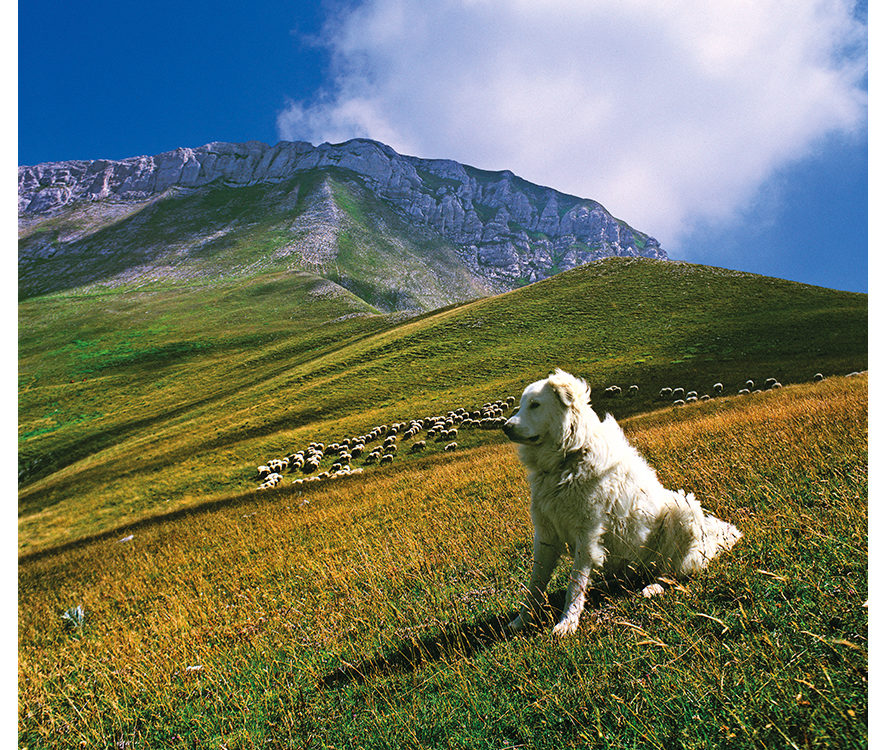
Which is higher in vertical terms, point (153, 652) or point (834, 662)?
point (834, 662)

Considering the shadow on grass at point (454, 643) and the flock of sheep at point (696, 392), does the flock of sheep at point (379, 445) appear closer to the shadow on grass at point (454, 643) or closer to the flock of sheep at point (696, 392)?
the flock of sheep at point (696, 392)

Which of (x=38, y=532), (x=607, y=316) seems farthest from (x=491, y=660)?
(x=607, y=316)

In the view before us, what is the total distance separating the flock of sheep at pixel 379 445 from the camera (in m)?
26.1

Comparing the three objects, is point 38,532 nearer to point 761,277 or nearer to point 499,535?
point 499,535

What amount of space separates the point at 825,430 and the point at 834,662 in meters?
7.42

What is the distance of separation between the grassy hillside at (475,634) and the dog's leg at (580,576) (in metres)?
0.19

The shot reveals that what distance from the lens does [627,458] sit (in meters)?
4.62

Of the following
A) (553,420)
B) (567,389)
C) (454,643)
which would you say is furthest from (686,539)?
(454,643)

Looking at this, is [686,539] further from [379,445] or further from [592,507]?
[379,445]

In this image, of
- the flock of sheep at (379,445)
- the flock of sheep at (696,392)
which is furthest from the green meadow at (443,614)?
the flock of sheep at (379,445)

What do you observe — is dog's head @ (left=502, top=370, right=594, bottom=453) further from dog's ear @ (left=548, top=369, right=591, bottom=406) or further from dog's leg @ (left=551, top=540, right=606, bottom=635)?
dog's leg @ (left=551, top=540, right=606, bottom=635)

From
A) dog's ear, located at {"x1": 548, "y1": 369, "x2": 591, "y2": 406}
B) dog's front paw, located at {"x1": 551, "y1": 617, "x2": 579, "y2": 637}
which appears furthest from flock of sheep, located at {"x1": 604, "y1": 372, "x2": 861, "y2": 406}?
dog's front paw, located at {"x1": 551, "y1": 617, "x2": 579, "y2": 637}

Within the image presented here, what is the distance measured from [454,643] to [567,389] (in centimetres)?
Result: 291

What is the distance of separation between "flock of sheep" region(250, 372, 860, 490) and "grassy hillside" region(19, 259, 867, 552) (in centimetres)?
132
